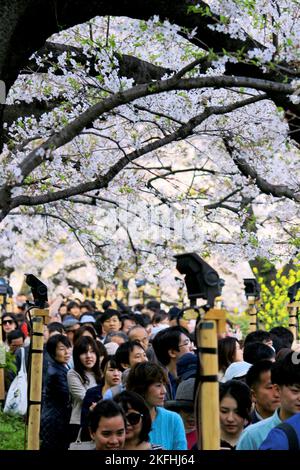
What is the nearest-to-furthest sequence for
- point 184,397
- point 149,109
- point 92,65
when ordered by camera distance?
point 184,397
point 149,109
point 92,65

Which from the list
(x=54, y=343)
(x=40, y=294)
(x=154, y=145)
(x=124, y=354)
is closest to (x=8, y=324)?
(x=54, y=343)

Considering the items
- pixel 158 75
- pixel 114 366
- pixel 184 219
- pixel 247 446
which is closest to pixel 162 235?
pixel 184 219

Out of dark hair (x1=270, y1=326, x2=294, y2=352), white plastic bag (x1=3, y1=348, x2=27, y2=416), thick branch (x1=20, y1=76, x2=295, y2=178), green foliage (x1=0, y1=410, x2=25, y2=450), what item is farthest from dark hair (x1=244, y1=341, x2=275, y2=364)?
white plastic bag (x1=3, y1=348, x2=27, y2=416)

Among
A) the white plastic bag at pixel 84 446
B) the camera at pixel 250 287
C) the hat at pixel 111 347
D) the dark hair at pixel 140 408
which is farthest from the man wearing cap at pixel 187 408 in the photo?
the camera at pixel 250 287

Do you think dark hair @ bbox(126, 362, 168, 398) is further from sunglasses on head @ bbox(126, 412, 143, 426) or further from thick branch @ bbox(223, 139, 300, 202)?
thick branch @ bbox(223, 139, 300, 202)

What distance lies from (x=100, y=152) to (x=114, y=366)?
426 cm

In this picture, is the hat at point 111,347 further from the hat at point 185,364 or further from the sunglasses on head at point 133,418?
the sunglasses on head at point 133,418

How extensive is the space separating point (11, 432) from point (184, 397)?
5023mm

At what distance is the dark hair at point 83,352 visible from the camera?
374 inches

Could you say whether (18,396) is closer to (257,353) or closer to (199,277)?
(257,353)

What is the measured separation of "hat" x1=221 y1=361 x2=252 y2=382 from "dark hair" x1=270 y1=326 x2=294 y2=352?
7.10 ft

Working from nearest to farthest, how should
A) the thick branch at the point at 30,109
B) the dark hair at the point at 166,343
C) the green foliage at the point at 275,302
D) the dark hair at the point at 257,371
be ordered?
the dark hair at the point at 257,371 → the dark hair at the point at 166,343 → the thick branch at the point at 30,109 → the green foliage at the point at 275,302

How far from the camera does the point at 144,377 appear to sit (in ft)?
23.2

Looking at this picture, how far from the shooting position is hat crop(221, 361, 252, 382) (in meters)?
7.86
